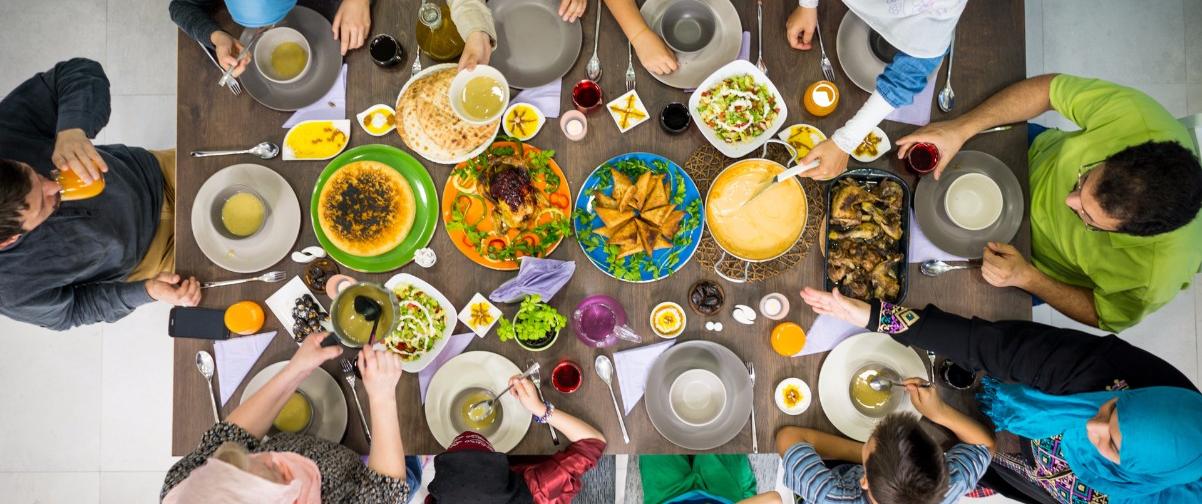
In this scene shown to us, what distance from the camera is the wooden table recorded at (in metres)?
2.21

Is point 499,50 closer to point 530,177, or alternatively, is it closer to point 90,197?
point 530,177

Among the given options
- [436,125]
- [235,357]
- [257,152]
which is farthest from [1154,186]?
[235,357]

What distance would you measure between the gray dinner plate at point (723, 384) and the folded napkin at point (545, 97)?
0.96 meters

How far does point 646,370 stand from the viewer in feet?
7.22

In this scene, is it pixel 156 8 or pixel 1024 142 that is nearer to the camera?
pixel 1024 142

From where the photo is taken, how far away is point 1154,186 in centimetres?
182

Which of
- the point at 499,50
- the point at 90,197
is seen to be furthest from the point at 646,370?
the point at 90,197

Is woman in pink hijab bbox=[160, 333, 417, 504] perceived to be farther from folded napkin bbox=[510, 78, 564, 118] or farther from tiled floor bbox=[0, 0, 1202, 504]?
tiled floor bbox=[0, 0, 1202, 504]

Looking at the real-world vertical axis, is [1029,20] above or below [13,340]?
above

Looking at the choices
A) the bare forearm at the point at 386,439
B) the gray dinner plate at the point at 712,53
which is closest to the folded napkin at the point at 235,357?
the bare forearm at the point at 386,439

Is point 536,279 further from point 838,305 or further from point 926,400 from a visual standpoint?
point 926,400

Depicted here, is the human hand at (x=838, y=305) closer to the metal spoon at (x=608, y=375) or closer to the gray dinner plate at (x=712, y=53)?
the metal spoon at (x=608, y=375)

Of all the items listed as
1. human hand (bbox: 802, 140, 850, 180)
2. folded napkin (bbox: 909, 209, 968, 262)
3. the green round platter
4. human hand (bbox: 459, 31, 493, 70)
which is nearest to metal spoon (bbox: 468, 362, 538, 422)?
the green round platter

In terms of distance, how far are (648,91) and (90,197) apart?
2087mm
